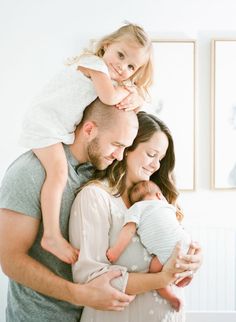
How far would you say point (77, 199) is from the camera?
167 centimetres

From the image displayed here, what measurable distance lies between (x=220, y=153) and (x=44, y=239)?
209 cm

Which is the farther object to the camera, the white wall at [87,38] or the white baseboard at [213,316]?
the white wall at [87,38]

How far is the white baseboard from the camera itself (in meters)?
3.18

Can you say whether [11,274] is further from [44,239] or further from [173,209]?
[173,209]

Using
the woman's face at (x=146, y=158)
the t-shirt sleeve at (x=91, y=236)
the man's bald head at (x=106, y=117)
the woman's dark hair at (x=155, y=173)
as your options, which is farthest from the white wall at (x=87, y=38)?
the t-shirt sleeve at (x=91, y=236)

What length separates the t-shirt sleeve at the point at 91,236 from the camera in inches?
63.4

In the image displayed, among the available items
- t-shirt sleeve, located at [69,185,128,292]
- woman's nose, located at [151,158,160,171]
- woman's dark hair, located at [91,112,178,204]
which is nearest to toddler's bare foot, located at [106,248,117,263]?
t-shirt sleeve, located at [69,185,128,292]

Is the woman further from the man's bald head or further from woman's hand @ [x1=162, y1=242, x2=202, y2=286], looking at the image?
the man's bald head

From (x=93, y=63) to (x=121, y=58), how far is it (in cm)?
13

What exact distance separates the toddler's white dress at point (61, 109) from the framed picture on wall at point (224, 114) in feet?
6.03

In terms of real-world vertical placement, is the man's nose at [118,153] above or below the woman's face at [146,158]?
above

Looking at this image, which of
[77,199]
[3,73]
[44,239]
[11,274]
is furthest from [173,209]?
[3,73]

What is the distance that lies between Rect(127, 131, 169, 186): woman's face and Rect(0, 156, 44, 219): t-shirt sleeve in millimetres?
335

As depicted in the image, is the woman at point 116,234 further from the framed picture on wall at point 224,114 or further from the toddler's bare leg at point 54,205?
the framed picture on wall at point 224,114
